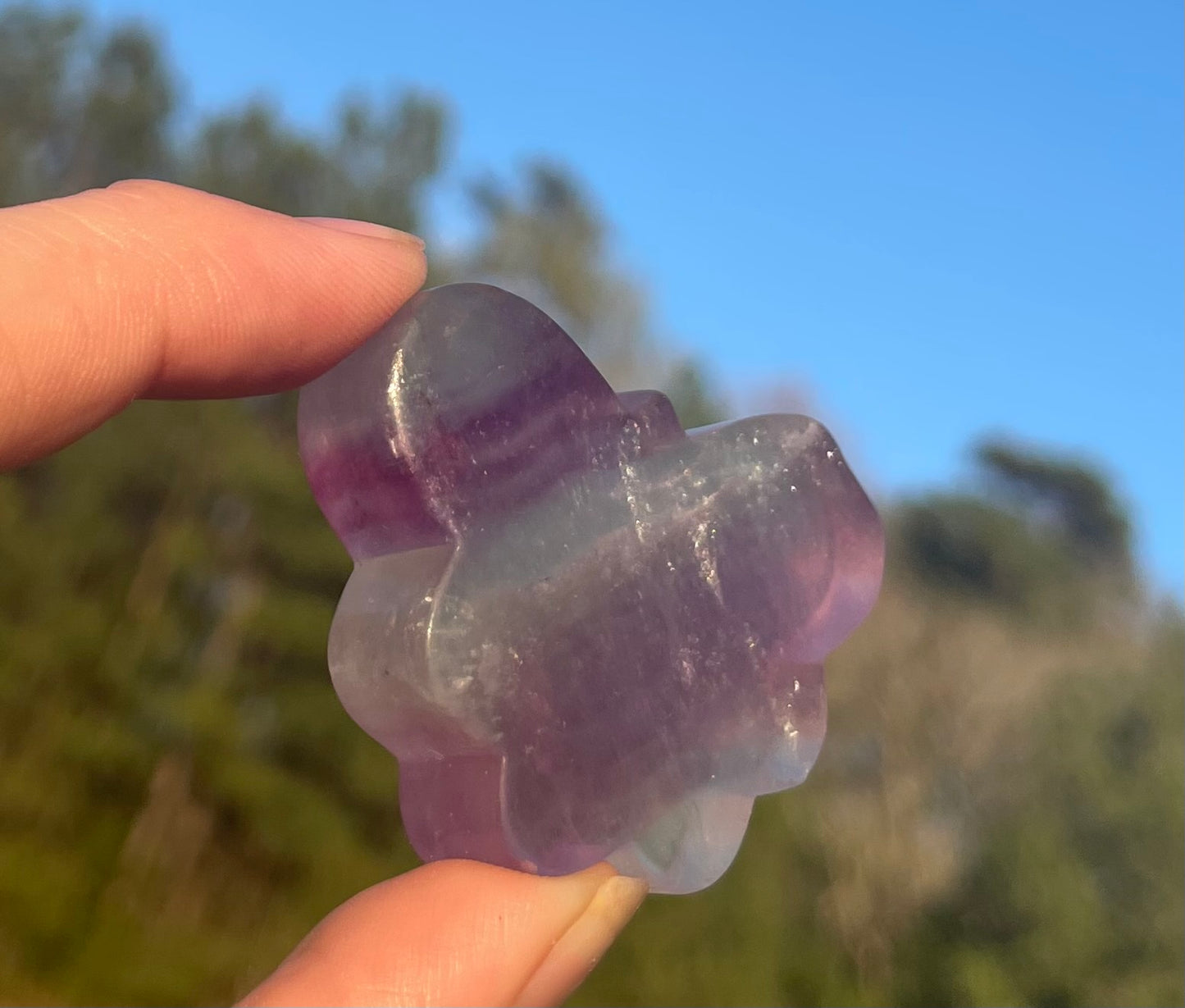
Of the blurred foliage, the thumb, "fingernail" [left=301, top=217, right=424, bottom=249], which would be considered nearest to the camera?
the thumb

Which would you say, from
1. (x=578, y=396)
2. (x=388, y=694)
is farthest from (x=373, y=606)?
(x=578, y=396)

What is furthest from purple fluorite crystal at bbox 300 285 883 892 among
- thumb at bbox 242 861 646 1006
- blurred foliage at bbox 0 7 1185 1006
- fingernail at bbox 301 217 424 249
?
blurred foliage at bbox 0 7 1185 1006

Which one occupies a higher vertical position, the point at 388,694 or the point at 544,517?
the point at 544,517

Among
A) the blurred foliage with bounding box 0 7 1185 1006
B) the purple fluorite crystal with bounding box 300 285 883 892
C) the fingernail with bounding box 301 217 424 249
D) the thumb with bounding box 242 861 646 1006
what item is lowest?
the blurred foliage with bounding box 0 7 1185 1006

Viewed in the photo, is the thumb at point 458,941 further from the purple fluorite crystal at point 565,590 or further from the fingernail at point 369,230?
the fingernail at point 369,230

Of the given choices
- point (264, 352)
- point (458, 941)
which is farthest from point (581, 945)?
point (264, 352)

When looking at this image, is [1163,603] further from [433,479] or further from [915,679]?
[433,479]

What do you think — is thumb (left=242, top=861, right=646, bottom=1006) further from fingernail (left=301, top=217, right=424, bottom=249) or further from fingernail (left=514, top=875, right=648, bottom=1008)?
fingernail (left=301, top=217, right=424, bottom=249)
